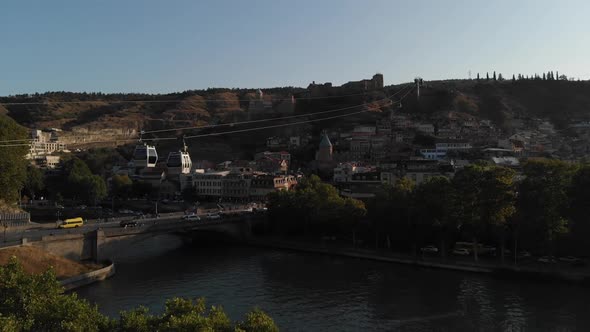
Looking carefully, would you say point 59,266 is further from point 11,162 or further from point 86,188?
point 86,188

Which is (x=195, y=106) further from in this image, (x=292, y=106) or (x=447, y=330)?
(x=447, y=330)

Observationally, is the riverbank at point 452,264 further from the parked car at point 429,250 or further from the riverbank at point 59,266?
the riverbank at point 59,266

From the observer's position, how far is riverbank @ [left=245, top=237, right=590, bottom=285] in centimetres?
2628

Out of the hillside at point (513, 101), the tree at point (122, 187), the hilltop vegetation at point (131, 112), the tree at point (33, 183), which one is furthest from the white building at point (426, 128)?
the tree at point (33, 183)

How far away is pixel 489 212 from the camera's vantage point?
28.4m

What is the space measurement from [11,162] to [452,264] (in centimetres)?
2866

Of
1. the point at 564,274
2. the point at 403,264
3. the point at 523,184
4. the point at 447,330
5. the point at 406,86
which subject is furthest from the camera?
the point at 406,86

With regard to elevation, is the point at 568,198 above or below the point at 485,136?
below

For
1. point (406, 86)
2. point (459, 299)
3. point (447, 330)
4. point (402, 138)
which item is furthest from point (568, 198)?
point (406, 86)

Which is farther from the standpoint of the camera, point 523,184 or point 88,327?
point 523,184

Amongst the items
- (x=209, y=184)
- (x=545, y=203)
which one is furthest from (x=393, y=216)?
(x=209, y=184)

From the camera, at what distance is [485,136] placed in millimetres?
80125

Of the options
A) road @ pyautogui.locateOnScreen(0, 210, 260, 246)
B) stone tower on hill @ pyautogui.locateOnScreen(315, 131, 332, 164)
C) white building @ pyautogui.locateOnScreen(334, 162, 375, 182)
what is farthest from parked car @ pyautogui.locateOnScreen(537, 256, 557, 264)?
stone tower on hill @ pyautogui.locateOnScreen(315, 131, 332, 164)

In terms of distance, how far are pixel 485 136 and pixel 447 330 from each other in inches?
2590
